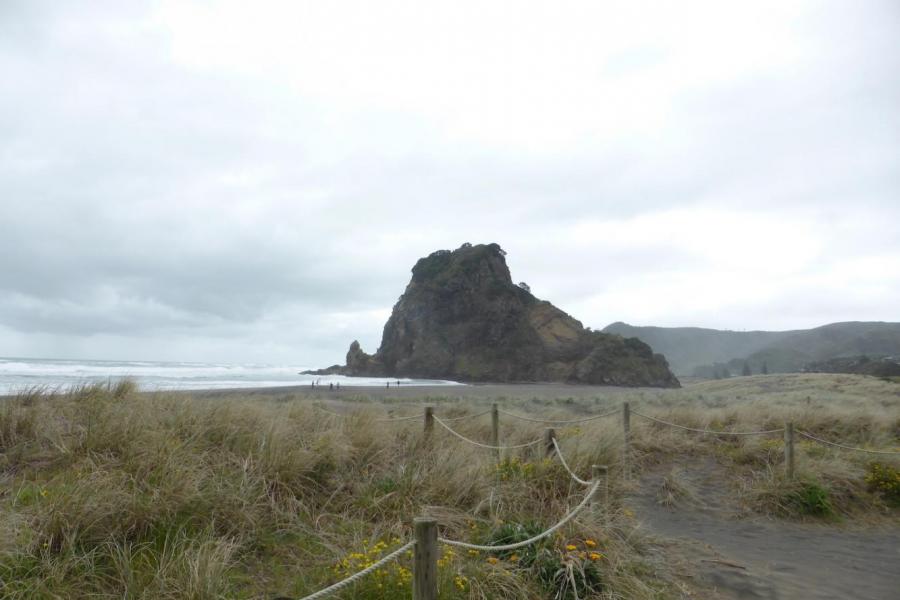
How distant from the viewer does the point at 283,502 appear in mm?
5074

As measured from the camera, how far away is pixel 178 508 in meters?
4.30

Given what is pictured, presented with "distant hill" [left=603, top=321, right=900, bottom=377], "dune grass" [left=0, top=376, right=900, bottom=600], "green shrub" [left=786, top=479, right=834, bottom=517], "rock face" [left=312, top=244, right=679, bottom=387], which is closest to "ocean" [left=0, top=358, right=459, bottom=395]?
"dune grass" [left=0, top=376, right=900, bottom=600]

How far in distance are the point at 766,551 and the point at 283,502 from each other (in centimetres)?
500

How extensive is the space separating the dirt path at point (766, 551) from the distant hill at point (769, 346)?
94.3m

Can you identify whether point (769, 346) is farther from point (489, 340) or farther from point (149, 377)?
point (149, 377)

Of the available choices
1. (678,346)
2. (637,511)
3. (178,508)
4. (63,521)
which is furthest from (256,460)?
(678,346)

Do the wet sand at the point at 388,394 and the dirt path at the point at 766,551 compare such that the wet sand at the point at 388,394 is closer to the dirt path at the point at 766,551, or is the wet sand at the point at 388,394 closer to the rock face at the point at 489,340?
the dirt path at the point at 766,551

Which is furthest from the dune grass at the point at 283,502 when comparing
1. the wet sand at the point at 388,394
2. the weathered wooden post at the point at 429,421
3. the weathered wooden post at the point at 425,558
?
the wet sand at the point at 388,394

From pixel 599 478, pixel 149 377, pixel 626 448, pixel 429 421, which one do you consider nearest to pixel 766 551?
pixel 599 478

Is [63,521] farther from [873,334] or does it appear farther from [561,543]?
[873,334]

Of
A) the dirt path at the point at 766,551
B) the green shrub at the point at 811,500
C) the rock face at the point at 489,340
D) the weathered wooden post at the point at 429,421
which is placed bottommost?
A: the dirt path at the point at 766,551

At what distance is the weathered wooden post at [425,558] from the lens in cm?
293

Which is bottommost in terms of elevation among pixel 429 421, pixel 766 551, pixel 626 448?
pixel 766 551

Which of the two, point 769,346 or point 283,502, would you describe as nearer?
point 283,502
